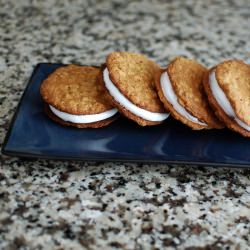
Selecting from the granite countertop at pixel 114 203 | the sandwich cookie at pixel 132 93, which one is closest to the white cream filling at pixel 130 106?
the sandwich cookie at pixel 132 93

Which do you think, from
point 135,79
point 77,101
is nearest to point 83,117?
point 77,101

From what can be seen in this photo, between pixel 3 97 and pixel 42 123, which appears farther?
pixel 3 97

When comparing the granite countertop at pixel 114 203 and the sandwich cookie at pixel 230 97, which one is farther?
the sandwich cookie at pixel 230 97

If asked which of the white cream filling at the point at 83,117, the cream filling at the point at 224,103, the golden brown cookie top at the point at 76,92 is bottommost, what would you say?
the white cream filling at the point at 83,117

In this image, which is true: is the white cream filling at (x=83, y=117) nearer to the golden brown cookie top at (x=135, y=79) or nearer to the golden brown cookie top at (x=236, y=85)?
the golden brown cookie top at (x=135, y=79)

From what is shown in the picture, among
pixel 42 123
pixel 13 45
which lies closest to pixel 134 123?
pixel 42 123

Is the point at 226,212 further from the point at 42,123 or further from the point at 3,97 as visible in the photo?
the point at 3,97
